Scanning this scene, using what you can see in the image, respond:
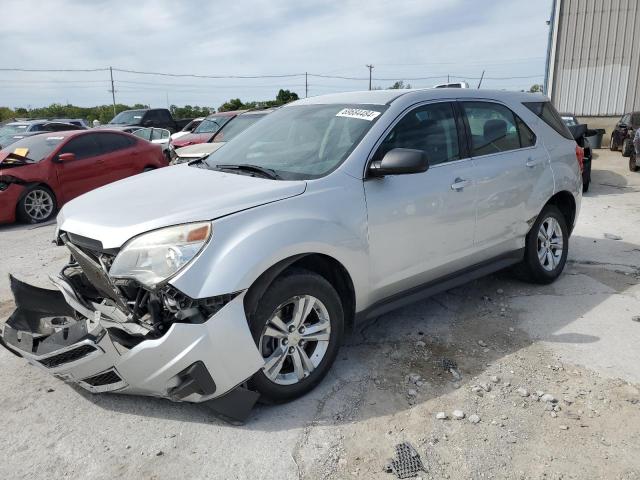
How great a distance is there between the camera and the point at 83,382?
9.25 ft

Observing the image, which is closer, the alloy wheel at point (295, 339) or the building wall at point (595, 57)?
the alloy wheel at point (295, 339)

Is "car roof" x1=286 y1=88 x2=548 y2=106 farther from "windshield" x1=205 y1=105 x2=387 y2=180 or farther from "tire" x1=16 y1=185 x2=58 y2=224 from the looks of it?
"tire" x1=16 y1=185 x2=58 y2=224

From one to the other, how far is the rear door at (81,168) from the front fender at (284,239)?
727 cm

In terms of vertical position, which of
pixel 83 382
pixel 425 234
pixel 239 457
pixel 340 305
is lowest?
pixel 239 457

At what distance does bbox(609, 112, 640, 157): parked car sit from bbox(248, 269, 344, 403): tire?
14394mm

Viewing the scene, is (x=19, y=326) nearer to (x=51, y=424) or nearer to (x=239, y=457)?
(x=51, y=424)

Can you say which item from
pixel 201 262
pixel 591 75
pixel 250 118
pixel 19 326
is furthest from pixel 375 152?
pixel 591 75

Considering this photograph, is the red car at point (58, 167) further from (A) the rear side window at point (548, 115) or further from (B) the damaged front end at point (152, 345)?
(A) the rear side window at point (548, 115)

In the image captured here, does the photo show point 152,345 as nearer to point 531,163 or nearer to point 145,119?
point 531,163

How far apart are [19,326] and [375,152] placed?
2471 millimetres

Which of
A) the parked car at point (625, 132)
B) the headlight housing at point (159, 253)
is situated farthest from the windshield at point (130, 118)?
the headlight housing at point (159, 253)

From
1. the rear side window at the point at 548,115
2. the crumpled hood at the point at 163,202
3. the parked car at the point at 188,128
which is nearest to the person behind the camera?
the crumpled hood at the point at 163,202

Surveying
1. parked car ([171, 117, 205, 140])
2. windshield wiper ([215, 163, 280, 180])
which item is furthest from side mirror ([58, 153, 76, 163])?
windshield wiper ([215, 163, 280, 180])

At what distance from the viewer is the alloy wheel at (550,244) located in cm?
478
